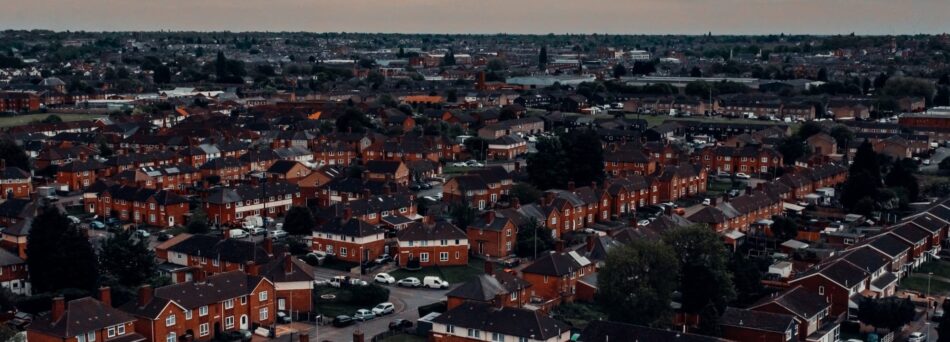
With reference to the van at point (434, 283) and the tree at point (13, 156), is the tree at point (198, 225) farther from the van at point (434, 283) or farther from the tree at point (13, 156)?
the tree at point (13, 156)

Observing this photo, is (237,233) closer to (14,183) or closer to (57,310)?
(14,183)

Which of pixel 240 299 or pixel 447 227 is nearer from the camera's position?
pixel 240 299

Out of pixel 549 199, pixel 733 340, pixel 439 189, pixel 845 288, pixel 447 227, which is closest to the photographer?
pixel 733 340

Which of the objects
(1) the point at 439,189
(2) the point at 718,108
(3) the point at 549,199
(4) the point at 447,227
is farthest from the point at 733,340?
(2) the point at 718,108

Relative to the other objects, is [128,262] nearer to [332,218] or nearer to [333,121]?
[332,218]

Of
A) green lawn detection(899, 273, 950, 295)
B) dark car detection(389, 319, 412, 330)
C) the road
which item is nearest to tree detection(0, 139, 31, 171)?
the road

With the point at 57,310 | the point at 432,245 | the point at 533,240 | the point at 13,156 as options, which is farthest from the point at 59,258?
the point at 13,156

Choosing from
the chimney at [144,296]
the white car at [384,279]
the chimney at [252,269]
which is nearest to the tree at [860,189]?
the white car at [384,279]

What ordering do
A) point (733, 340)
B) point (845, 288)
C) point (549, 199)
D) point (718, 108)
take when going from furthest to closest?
1. point (718, 108)
2. point (549, 199)
3. point (845, 288)
4. point (733, 340)
